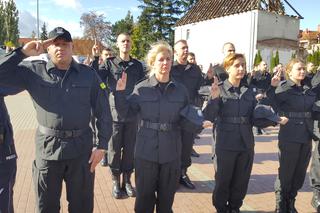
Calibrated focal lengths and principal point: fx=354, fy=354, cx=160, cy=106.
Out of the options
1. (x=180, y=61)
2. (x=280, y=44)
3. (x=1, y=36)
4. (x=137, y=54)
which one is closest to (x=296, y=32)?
(x=280, y=44)

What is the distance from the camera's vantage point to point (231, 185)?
15.2 feet

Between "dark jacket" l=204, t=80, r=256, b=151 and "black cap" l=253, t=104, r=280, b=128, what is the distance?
9cm

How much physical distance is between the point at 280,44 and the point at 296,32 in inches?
115

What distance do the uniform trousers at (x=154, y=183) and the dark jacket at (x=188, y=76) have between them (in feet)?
7.23

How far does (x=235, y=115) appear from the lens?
14.4ft

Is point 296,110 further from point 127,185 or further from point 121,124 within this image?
point 127,185

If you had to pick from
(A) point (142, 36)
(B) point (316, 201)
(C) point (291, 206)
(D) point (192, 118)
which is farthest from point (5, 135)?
(A) point (142, 36)

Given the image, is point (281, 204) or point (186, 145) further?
point (186, 145)

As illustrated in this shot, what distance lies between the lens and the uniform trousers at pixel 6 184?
313cm

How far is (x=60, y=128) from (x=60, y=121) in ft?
0.23

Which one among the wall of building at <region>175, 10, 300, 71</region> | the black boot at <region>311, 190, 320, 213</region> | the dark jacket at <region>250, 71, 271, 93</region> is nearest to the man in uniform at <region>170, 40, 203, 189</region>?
the black boot at <region>311, 190, 320, 213</region>

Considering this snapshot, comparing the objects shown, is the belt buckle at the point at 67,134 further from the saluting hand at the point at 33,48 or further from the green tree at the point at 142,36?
the green tree at the point at 142,36

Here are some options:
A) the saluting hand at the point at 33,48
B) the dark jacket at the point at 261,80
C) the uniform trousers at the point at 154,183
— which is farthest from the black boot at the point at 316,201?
the dark jacket at the point at 261,80

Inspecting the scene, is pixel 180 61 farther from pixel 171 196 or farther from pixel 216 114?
pixel 171 196
